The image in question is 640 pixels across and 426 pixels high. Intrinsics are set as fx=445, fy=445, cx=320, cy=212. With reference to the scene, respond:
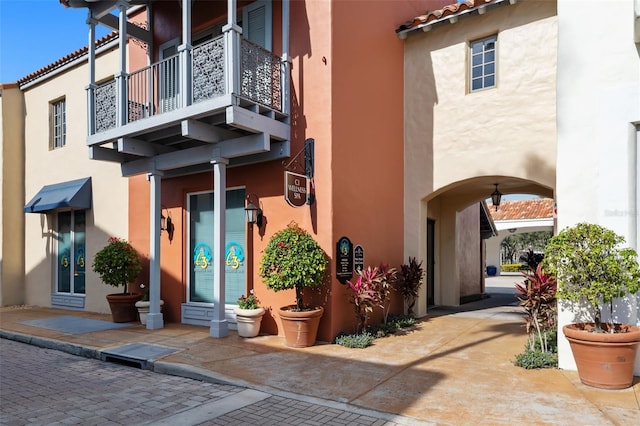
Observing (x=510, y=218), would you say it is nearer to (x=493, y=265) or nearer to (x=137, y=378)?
(x=493, y=265)

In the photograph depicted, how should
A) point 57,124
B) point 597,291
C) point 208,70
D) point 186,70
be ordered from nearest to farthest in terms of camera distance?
point 597,291 < point 208,70 < point 186,70 < point 57,124

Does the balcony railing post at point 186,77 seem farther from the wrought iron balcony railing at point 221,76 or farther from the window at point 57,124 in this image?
the window at point 57,124

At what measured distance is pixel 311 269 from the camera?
23.2ft

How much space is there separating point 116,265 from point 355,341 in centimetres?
584

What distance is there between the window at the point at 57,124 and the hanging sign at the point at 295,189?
30.4ft

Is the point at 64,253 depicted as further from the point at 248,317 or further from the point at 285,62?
the point at 285,62

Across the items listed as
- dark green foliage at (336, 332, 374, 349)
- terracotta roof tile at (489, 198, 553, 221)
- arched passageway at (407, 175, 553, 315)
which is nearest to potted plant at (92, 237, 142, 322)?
dark green foliage at (336, 332, 374, 349)

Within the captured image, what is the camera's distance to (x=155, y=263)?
918 cm

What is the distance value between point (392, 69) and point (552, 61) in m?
3.02

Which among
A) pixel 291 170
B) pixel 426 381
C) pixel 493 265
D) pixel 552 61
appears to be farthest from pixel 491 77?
pixel 493 265

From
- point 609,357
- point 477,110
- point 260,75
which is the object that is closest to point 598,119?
point 609,357

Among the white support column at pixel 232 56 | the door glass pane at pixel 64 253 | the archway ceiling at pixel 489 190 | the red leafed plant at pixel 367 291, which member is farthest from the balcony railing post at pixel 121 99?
the archway ceiling at pixel 489 190

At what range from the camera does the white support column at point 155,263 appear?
9117 mm

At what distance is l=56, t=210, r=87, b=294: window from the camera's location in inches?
491
